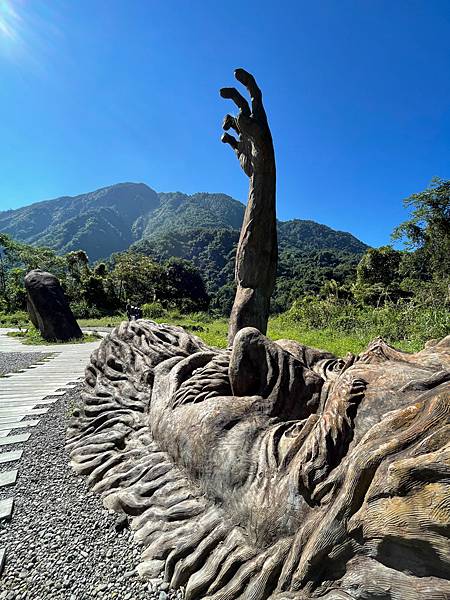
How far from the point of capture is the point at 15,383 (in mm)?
5059

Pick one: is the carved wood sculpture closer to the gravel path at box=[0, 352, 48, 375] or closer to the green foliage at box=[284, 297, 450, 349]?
the gravel path at box=[0, 352, 48, 375]

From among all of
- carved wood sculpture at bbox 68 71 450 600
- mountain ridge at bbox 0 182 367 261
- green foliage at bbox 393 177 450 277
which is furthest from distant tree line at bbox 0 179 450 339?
mountain ridge at bbox 0 182 367 261

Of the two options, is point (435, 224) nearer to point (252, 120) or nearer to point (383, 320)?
point (383, 320)

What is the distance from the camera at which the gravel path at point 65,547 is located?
148 centimetres

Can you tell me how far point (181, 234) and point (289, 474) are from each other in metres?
83.5

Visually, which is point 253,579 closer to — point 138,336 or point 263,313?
point 138,336

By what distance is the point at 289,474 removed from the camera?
145 centimetres

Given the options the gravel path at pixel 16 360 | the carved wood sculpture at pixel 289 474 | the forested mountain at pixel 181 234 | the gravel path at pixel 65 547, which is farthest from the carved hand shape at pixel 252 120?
the forested mountain at pixel 181 234

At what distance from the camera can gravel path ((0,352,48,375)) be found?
628cm

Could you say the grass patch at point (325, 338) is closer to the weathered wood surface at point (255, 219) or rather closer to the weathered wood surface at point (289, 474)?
the weathered wood surface at point (255, 219)

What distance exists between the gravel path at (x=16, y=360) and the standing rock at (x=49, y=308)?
2.28 metres

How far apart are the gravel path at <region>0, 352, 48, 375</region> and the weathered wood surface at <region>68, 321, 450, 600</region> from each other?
4.47 meters

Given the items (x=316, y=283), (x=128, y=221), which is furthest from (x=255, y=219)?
(x=128, y=221)

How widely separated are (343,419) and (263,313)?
2916 millimetres
